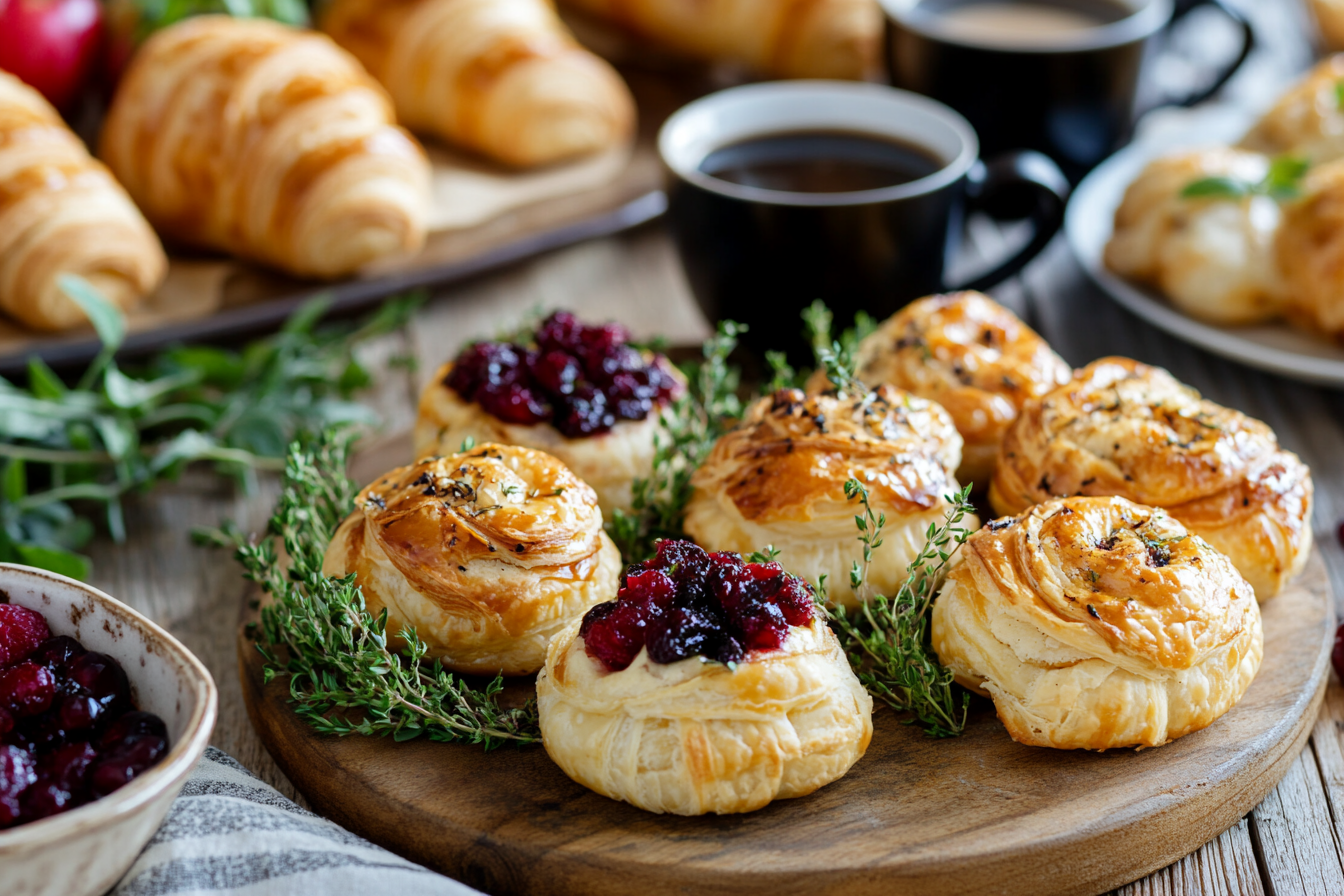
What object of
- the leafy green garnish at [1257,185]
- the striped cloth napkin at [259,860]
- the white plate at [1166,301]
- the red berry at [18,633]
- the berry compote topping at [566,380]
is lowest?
the striped cloth napkin at [259,860]

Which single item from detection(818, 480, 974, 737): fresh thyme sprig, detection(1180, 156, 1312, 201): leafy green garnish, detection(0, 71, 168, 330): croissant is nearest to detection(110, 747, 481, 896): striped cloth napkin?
detection(818, 480, 974, 737): fresh thyme sprig

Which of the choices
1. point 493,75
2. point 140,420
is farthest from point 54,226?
point 493,75

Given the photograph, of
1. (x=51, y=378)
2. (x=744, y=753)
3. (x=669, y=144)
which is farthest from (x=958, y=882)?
(x=51, y=378)

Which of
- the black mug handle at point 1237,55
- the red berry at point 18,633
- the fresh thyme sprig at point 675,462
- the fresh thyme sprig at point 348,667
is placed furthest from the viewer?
the black mug handle at point 1237,55

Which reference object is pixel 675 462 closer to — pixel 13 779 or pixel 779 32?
pixel 13 779

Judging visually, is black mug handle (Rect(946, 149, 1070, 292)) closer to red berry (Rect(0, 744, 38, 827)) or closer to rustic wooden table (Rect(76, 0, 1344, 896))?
rustic wooden table (Rect(76, 0, 1344, 896))

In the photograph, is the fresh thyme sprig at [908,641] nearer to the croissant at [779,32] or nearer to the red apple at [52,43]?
the croissant at [779,32]

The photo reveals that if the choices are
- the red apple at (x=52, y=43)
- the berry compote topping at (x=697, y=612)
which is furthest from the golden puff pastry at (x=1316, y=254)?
the red apple at (x=52, y=43)
